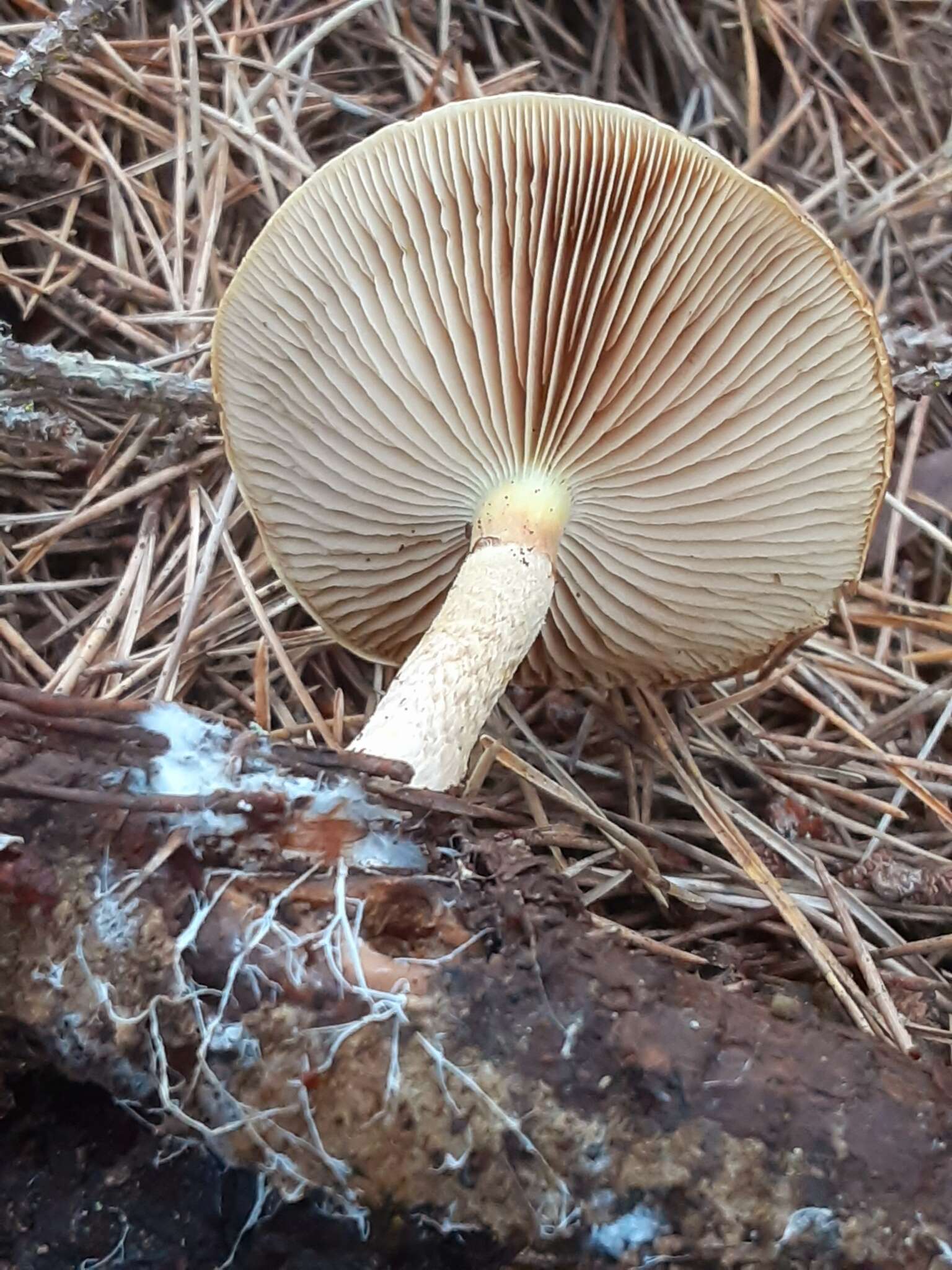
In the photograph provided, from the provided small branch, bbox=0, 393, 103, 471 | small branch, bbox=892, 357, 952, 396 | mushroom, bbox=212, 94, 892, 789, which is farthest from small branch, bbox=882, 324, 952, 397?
small branch, bbox=0, 393, 103, 471

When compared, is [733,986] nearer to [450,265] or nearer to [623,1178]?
[623,1178]

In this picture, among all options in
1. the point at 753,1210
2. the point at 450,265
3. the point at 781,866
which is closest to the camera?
the point at 753,1210

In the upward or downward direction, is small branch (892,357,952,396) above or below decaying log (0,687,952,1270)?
above

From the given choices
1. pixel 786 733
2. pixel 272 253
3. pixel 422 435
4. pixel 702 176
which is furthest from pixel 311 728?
pixel 702 176

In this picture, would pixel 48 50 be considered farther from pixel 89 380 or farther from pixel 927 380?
pixel 927 380

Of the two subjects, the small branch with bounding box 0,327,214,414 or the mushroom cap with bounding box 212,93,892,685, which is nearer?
the mushroom cap with bounding box 212,93,892,685

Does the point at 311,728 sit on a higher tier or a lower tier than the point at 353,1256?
higher

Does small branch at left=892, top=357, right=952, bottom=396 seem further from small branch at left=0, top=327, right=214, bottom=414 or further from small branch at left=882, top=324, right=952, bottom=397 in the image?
small branch at left=0, top=327, right=214, bottom=414

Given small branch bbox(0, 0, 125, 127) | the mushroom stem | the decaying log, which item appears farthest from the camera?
small branch bbox(0, 0, 125, 127)
